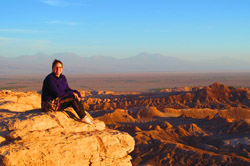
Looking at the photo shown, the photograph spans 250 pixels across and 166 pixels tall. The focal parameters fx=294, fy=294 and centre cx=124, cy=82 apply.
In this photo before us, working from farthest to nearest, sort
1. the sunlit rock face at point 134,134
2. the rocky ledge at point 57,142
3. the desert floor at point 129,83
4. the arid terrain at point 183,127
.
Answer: the desert floor at point 129,83, the arid terrain at point 183,127, the sunlit rock face at point 134,134, the rocky ledge at point 57,142

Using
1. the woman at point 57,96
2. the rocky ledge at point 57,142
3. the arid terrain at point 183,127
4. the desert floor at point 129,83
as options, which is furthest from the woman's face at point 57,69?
the desert floor at point 129,83

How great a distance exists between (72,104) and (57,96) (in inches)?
13.1

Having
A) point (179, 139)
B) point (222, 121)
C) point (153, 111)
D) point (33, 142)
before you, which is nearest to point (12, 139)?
point (33, 142)

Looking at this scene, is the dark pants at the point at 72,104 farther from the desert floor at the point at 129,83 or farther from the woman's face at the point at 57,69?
the desert floor at the point at 129,83

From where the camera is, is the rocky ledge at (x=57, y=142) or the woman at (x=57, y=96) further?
the woman at (x=57, y=96)

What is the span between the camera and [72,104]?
5.86m

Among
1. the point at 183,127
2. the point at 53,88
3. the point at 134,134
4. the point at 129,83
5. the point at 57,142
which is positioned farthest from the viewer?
the point at 129,83

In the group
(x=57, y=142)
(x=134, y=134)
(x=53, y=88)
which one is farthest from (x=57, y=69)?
(x=134, y=134)

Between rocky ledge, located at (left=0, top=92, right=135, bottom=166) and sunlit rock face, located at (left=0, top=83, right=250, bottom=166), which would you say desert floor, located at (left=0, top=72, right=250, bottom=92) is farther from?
rocky ledge, located at (left=0, top=92, right=135, bottom=166)

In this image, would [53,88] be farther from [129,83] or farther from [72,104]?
[129,83]

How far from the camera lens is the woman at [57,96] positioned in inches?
226

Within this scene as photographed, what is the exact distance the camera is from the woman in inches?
226

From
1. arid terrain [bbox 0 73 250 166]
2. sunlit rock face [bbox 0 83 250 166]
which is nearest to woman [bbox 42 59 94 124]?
sunlit rock face [bbox 0 83 250 166]

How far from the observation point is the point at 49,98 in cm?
577
